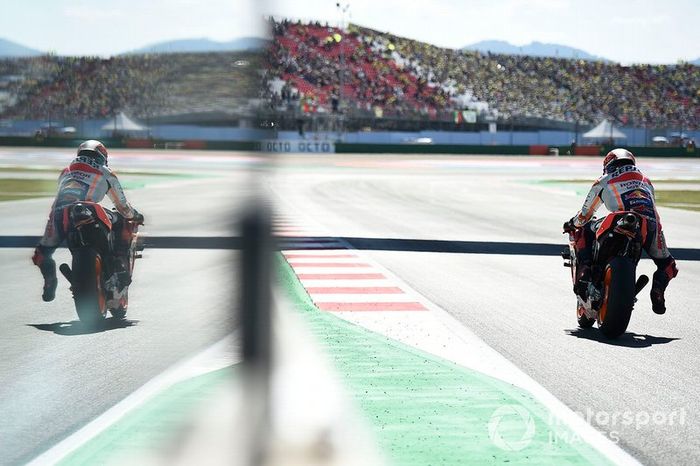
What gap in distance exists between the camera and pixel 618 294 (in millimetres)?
7258

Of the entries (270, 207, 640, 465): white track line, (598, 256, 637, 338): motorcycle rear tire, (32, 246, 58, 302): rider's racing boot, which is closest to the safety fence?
(270, 207, 640, 465): white track line

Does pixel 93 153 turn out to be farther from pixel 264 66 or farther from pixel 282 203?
pixel 282 203

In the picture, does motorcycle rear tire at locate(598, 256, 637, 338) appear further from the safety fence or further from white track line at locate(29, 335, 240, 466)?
the safety fence

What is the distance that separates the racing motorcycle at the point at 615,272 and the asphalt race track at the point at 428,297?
0.22 metres

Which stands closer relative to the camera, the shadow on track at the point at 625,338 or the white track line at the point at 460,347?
the white track line at the point at 460,347

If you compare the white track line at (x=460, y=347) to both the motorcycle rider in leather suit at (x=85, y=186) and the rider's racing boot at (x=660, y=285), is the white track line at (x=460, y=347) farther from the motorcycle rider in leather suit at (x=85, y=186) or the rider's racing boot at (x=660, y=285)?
the motorcycle rider in leather suit at (x=85, y=186)

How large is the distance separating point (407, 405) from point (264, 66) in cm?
322

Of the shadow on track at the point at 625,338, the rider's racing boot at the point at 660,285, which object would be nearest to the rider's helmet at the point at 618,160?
the rider's racing boot at the point at 660,285

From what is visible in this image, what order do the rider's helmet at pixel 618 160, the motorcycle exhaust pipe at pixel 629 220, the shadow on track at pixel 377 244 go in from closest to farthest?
1. the motorcycle exhaust pipe at pixel 629 220
2. the rider's helmet at pixel 618 160
3. the shadow on track at pixel 377 244

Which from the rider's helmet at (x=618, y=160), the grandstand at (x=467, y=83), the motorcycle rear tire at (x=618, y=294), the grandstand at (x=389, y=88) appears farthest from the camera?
the grandstand at (x=467, y=83)

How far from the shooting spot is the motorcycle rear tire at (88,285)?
24.1 ft

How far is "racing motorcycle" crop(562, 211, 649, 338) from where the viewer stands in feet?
23.7

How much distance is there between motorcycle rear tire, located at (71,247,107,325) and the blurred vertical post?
161 inches

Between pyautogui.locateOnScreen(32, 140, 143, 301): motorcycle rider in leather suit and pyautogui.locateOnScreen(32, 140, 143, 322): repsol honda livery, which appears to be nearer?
pyautogui.locateOnScreen(32, 140, 143, 322): repsol honda livery
